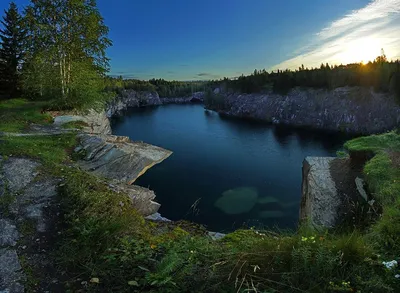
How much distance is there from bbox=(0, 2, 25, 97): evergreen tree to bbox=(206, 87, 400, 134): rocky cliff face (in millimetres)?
51441

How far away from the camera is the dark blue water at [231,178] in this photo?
689 inches

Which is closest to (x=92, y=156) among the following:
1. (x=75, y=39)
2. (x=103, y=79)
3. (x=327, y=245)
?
(x=327, y=245)

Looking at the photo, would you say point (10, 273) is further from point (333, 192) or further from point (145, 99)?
point (145, 99)

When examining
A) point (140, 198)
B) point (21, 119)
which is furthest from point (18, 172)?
point (21, 119)

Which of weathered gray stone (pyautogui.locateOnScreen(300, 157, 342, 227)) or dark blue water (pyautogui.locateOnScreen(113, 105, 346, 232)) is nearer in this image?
weathered gray stone (pyautogui.locateOnScreen(300, 157, 342, 227))

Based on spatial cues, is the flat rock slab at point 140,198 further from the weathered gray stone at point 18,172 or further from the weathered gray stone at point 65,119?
the weathered gray stone at point 65,119

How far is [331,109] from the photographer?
5806 cm

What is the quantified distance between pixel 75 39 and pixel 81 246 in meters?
22.5

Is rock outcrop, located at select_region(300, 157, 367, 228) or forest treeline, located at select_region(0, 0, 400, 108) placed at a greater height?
forest treeline, located at select_region(0, 0, 400, 108)

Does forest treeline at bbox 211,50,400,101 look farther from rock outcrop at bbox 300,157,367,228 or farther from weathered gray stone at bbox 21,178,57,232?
weathered gray stone at bbox 21,178,57,232

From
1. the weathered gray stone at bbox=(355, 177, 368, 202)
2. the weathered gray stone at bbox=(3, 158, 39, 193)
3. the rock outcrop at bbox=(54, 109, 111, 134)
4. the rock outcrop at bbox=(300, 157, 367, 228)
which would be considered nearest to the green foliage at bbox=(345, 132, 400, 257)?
the weathered gray stone at bbox=(355, 177, 368, 202)

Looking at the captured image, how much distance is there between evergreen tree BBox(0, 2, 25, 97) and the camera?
31.5 m

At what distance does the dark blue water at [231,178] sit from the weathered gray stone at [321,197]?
2.75 m

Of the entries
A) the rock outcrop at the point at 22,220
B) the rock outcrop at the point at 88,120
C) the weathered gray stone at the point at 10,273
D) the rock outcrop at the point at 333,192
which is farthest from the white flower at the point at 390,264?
the rock outcrop at the point at 88,120
